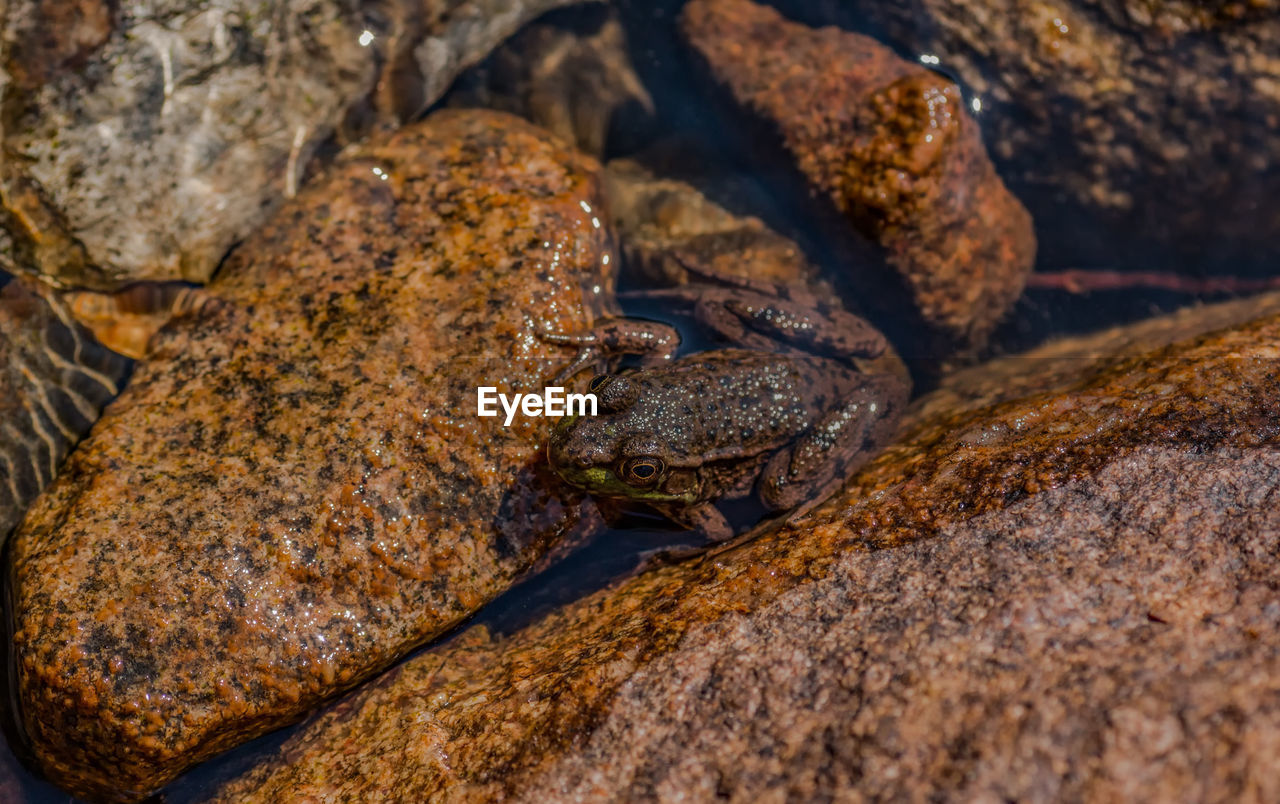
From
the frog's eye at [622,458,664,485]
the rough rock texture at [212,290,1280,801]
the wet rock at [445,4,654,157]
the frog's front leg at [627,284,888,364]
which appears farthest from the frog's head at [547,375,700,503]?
the wet rock at [445,4,654,157]

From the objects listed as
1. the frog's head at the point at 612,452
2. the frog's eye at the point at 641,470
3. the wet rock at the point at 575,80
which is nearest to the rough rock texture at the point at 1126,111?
the wet rock at the point at 575,80

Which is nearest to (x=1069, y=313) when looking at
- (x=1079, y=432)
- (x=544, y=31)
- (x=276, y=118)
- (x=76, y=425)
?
(x=1079, y=432)

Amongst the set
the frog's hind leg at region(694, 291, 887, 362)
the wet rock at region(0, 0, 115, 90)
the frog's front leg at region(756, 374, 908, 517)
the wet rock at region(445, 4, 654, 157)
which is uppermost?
the wet rock at region(0, 0, 115, 90)

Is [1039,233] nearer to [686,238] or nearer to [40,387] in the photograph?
[686,238]

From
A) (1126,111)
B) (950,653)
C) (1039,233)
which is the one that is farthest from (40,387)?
(1126,111)

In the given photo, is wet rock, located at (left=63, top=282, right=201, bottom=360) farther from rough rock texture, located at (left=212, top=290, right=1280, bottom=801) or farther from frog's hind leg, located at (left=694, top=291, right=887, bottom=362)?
frog's hind leg, located at (left=694, top=291, right=887, bottom=362)

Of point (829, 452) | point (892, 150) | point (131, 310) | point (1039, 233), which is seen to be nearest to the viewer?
point (829, 452)

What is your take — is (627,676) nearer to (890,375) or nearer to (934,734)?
(934,734)
